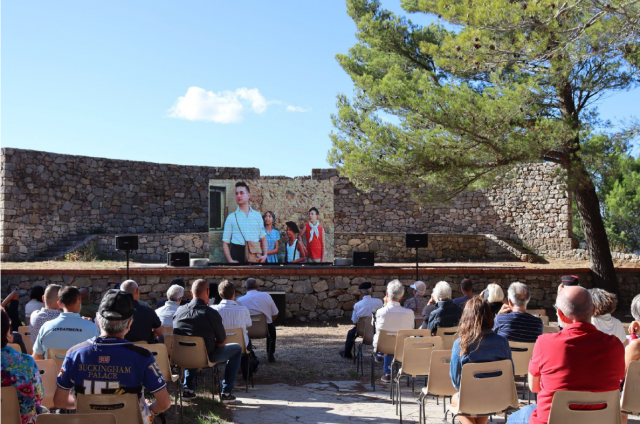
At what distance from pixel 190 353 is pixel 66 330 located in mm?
1105

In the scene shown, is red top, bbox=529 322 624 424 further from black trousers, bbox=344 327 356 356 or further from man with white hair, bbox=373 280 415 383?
black trousers, bbox=344 327 356 356

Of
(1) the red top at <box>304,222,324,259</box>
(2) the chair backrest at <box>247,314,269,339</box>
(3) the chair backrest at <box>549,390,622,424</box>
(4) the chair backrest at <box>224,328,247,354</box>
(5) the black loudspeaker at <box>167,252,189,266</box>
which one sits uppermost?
(1) the red top at <box>304,222,324,259</box>

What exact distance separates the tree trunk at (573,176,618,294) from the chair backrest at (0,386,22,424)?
995cm

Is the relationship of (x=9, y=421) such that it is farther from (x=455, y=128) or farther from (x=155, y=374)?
(x=455, y=128)

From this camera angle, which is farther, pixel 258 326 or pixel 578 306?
pixel 258 326

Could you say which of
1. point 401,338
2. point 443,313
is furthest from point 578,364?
point 443,313

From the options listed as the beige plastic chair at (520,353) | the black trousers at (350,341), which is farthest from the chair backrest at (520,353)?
the black trousers at (350,341)

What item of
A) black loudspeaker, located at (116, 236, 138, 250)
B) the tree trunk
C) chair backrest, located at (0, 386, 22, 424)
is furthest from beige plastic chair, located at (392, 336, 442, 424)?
the tree trunk

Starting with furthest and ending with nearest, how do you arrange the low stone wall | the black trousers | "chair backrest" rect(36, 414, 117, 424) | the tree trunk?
the tree trunk
the low stone wall
the black trousers
"chair backrest" rect(36, 414, 117, 424)

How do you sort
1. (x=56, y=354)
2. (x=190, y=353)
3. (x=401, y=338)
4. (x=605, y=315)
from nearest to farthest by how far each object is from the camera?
(x=56, y=354) < (x=605, y=315) < (x=190, y=353) < (x=401, y=338)

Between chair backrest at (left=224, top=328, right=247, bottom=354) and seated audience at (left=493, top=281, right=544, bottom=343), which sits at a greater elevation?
seated audience at (left=493, top=281, right=544, bottom=343)

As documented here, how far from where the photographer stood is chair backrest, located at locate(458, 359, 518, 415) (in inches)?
118

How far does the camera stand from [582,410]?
2.38m

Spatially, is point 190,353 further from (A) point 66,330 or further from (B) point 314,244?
(B) point 314,244
